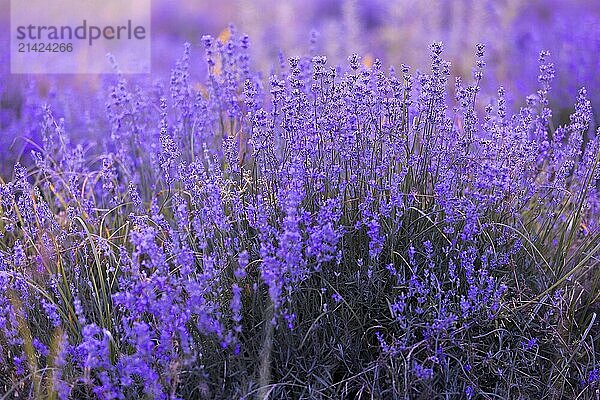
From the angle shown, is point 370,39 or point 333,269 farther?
point 370,39

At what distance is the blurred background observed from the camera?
5289 millimetres

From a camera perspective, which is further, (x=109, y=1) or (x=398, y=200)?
(x=109, y=1)

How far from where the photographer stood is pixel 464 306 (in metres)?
2.37

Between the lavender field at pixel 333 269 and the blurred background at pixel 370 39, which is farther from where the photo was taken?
the blurred background at pixel 370 39

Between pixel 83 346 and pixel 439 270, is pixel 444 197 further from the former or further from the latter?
pixel 83 346

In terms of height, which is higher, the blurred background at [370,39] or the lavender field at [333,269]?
the blurred background at [370,39]

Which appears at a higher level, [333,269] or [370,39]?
[370,39]

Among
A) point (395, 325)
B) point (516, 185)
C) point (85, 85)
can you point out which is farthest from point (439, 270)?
point (85, 85)

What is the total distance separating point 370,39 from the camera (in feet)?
23.3

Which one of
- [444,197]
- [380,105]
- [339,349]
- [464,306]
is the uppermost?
[380,105]

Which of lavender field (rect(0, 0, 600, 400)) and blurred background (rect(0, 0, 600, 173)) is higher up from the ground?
blurred background (rect(0, 0, 600, 173))

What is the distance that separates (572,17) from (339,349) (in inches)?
207

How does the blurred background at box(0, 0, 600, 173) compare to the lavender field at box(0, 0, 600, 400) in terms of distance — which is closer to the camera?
the lavender field at box(0, 0, 600, 400)

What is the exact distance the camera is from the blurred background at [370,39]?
5.29 metres
